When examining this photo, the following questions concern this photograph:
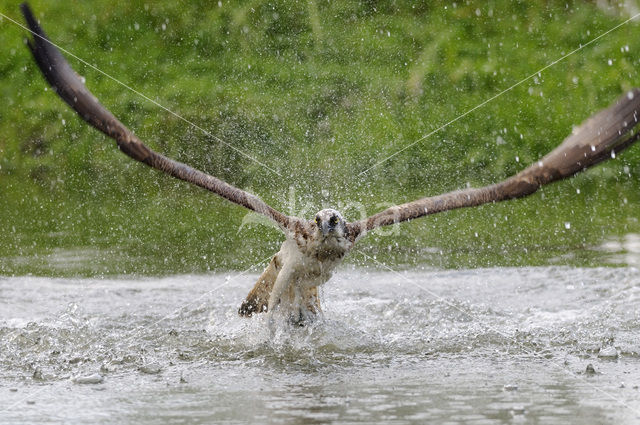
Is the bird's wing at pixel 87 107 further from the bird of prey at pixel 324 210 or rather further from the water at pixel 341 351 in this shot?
the water at pixel 341 351

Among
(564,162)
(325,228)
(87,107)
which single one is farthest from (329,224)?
(87,107)

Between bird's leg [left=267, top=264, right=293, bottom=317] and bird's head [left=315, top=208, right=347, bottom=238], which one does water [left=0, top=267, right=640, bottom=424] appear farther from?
bird's head [left=315, top=208, right=347, bottom=238]

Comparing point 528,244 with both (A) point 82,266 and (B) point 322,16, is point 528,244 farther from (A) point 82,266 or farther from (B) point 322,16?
(B) point 322,16

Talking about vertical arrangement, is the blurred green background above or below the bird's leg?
above

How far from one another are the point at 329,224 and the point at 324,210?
0.82 ft

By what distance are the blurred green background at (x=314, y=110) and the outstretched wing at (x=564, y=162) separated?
13.9ft

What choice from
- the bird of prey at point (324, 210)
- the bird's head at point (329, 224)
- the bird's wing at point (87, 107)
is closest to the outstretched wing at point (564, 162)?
the bird of prey at point (324, 210)

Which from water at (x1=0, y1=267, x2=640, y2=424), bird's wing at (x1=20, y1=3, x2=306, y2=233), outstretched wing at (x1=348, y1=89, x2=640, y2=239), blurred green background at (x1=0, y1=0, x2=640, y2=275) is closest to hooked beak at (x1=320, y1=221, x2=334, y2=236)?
outstretched wing at (x1=348, y1=89, x2=640, y2=239)

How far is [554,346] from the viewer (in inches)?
379

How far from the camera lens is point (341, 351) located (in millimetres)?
9688

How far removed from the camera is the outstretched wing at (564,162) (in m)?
9.78

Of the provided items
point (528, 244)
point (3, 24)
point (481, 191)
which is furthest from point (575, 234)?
point (3, 24)

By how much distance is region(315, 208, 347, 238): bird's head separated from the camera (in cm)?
996

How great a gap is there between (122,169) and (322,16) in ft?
14.4
